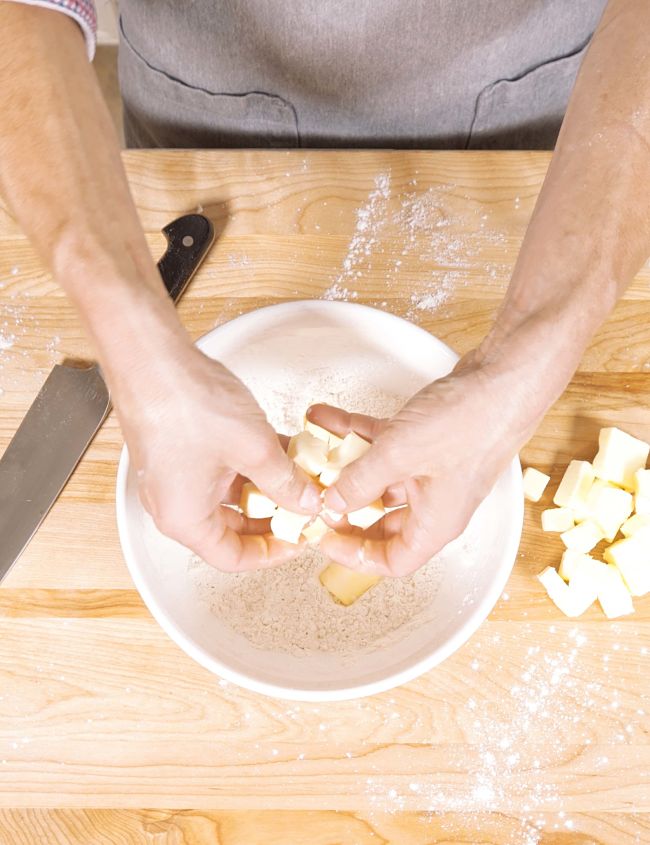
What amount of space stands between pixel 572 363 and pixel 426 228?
1.23 feet

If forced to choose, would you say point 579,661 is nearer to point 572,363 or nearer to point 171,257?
point 572,363

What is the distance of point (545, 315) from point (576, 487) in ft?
0.91

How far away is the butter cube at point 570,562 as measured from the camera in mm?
916

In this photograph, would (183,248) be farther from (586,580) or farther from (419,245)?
(586,580)

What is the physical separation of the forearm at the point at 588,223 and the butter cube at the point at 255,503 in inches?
10.5

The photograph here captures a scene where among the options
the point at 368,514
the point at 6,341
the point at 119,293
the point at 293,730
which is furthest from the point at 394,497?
the point at 6,341

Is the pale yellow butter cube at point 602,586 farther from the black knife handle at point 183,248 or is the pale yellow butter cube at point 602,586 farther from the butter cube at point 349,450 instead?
the black knife handle at point 183,248

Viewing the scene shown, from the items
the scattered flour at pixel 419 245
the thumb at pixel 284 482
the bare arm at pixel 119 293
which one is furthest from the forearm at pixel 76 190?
the scattered flour at pixel 419 245

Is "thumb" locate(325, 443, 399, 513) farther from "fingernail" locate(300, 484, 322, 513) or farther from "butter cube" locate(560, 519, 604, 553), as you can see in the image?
"butter cube" locate(560, 519, 604, 553)

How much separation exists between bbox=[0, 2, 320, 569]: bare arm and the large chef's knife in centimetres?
26

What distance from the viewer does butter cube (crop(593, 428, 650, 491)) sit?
942 millimetres

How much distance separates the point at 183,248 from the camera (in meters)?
1.01

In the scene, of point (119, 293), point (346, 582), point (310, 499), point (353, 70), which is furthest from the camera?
point (353, 70)

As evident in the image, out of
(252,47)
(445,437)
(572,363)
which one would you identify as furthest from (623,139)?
(252,47)
